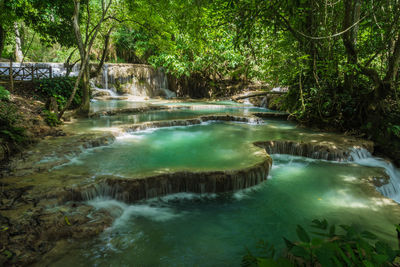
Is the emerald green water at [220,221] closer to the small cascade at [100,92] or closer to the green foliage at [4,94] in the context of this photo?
the green foliage at [4,94]

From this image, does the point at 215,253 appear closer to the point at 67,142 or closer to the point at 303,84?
the point at 67,142

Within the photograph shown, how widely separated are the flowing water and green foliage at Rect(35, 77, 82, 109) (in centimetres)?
603

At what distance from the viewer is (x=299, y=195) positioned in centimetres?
516

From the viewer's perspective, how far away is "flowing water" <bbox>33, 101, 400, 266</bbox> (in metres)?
3.44

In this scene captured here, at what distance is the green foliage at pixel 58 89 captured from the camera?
11742mm

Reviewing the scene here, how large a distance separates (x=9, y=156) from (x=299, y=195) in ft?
20.7

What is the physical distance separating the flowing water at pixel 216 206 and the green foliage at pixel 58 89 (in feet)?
19.8

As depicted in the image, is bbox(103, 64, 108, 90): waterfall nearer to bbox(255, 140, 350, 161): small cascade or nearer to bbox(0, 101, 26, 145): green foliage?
bbox(0, 101, 26, 145): green foliage

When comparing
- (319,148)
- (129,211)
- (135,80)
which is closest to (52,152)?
(129,211)

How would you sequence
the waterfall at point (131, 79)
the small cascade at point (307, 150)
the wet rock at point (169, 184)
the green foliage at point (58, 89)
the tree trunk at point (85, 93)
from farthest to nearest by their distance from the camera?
the waterfall at point (131, 79), the green foliage at point (58, 89), the tree trunk at point (85, 93), the small cascade at point (307, 150), the wet rock at point (169, 184)

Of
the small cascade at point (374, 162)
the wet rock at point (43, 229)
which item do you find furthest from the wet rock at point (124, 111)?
the small cascade at point (374, 162)

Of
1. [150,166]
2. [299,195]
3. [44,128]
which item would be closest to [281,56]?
[299,195]

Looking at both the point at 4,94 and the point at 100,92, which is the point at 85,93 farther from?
the point at 100,92

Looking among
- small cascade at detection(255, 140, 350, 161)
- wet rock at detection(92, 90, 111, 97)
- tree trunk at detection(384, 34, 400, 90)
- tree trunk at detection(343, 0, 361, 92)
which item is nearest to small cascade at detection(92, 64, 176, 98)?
wet rock at detection(92, 90, 111, 97)
